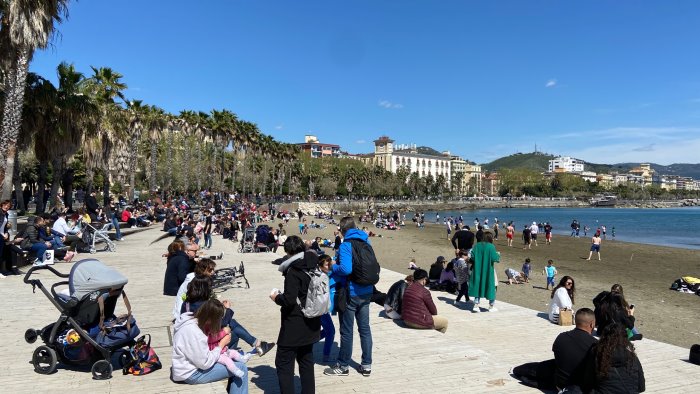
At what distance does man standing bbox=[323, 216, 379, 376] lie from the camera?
536 cm

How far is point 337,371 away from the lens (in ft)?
18.2

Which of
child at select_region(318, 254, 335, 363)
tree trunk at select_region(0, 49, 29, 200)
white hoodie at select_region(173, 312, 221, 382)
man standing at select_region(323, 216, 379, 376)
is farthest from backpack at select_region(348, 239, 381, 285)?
tree trunk at select_region(0, 49, 29, 200)

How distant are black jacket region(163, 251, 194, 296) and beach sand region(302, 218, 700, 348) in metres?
5.17

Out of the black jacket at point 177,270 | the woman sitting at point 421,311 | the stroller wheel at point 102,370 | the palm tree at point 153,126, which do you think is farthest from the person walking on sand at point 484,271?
the palm tree at point 153,126

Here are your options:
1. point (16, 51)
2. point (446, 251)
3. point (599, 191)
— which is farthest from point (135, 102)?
point (599, 191)

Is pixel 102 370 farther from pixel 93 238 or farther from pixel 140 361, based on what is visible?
pixel 93 238

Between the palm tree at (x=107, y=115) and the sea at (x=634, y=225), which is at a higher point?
the palm tree at (x=107, y=115)

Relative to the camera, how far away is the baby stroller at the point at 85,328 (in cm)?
507

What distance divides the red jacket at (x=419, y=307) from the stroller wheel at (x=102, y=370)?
439 centimetres

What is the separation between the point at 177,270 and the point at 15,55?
11712 mm

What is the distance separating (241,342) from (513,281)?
12.1 metres

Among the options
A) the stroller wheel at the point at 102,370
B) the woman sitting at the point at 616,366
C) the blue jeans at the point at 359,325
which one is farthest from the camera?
the blue jeans at the point at 359,325

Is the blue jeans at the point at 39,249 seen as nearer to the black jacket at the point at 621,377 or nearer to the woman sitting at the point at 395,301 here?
the woman sitting at the point at 395,301

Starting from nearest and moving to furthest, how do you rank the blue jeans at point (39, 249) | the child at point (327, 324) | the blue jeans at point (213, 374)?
1. the blue jeans at point (213, 374)
2. the child at point (327, 324)
3. the blue jeans at point (39, 249)
